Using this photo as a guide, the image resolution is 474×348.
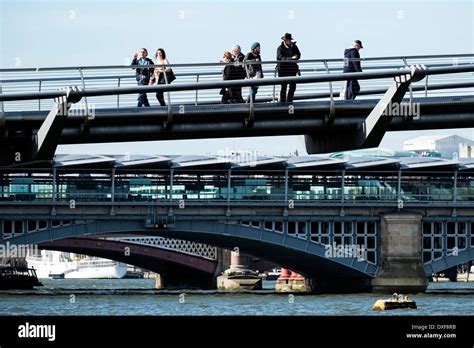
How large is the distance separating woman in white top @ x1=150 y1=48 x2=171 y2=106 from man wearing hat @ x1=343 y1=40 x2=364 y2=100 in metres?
3.80

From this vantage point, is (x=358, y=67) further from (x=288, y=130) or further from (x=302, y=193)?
(x=302, y=193)

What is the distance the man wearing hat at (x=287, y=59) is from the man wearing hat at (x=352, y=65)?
1.08 meters

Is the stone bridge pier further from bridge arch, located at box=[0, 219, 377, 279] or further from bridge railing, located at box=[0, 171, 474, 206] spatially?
bridge railing, located at box=[0, 171, 474, 206]

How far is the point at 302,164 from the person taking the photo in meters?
92.6

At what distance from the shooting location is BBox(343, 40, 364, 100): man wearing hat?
3488cm

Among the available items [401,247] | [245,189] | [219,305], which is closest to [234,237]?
[245,189]

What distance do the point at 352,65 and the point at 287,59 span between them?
1.82 meters

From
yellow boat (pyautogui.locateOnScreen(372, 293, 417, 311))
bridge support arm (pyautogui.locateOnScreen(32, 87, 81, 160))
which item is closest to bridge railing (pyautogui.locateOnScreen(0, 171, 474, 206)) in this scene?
yellow boat (pyautogui.locateOnScreen(372, 293, 417, 311))

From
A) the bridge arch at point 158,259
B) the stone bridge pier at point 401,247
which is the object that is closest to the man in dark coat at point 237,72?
the stone bridge pier at point 401,247

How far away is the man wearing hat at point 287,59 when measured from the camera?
110 ft

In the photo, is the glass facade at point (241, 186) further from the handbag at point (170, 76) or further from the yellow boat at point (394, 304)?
the handbag at point (170, 76)

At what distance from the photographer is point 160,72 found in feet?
117
